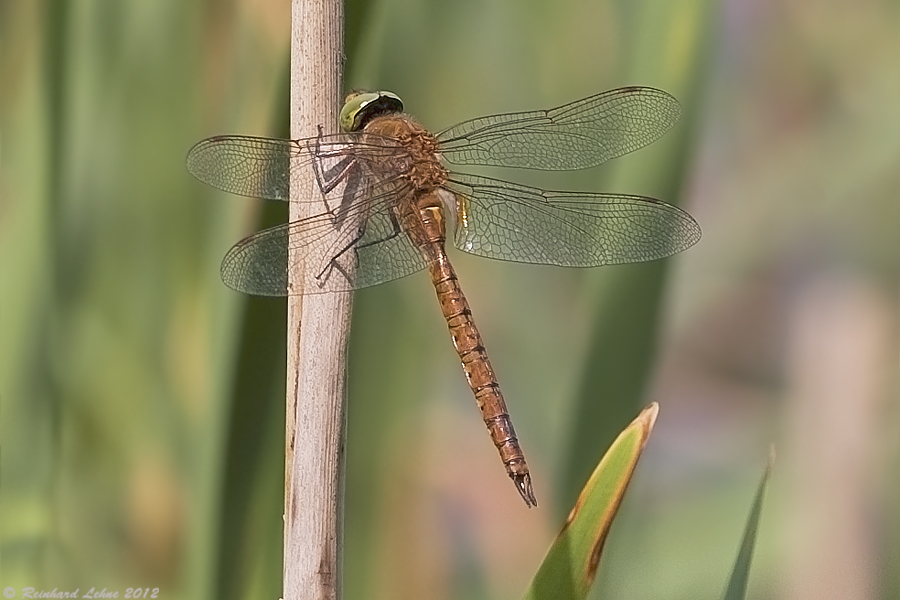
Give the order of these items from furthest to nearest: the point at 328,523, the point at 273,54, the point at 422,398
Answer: the point at 422,398
the point at 273,54
the point at 328,523

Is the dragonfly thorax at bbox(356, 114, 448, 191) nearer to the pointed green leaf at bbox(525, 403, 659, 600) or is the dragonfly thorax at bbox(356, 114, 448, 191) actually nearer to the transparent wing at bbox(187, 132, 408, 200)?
the transparent wing at bbox(187, 132, 408, 200)

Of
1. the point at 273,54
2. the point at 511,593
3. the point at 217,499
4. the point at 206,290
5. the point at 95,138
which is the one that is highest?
the point at 273,54

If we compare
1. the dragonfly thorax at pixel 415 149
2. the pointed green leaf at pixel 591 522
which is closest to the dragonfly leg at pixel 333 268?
the dragonfly thorax at pixel 415 149

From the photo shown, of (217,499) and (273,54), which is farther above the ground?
(273,54)

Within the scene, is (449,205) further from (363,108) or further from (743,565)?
(743,565)

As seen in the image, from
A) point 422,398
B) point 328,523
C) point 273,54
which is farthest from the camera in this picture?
point 422,398

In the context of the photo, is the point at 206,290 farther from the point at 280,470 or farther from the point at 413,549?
the point at 413,549

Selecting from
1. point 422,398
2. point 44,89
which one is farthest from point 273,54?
point 422,398

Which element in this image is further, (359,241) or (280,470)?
(280,470)
